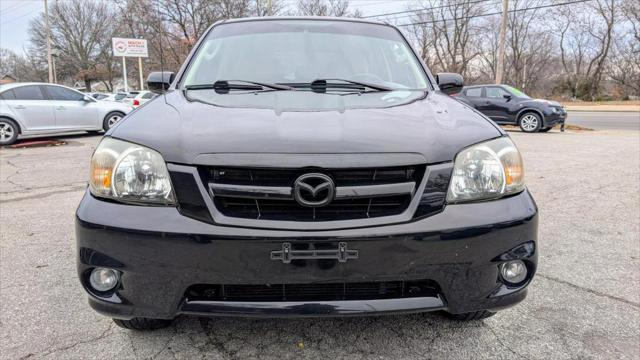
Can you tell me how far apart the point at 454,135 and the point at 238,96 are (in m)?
1.15

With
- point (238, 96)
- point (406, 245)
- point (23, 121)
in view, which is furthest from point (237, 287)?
point (23, 121)

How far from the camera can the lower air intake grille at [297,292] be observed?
171cm

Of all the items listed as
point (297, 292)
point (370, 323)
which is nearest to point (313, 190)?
point (297, 292)

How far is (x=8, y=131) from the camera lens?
1059cm

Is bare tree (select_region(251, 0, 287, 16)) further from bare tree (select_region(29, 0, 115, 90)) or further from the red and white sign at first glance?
bare tree (select_region(29, 0, 115, 90))

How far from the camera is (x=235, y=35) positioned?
3.09 meters

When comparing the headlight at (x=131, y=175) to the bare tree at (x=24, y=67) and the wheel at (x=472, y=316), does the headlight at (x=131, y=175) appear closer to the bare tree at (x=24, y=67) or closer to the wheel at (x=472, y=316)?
the wheel at (x=472, y=316)

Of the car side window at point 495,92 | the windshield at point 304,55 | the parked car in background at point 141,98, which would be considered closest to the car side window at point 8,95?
the parked car in background at point 141,98

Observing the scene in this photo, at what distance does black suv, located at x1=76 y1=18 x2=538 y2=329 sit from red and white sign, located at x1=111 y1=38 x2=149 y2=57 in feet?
104

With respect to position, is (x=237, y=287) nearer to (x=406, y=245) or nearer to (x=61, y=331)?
(x=406, y=245)

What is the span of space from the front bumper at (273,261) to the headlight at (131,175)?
55 millimetres

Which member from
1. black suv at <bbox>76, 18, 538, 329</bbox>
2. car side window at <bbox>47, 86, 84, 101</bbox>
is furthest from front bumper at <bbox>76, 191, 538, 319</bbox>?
car side window at <bbox>47, 86, 84, 101</bbox>

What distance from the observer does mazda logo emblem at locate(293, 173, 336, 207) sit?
1.62 m

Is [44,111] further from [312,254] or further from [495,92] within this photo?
[495,92]
